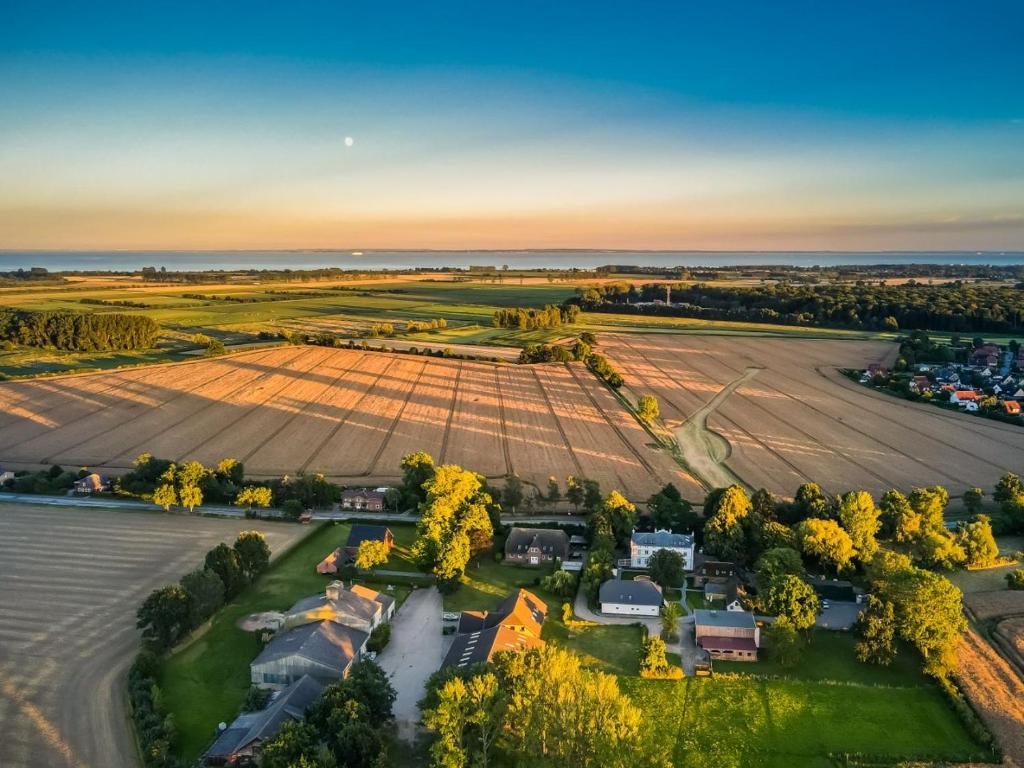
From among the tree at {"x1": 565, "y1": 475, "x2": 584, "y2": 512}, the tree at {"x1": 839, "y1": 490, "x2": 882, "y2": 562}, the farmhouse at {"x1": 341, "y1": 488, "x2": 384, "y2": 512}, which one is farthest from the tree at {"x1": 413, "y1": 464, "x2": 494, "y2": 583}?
the tree at {"x1": 839, "y1": 490, "x2": 882, "y2": 562}

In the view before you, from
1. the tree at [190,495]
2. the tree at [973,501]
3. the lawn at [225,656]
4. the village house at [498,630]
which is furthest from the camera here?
the tree at [190,495]

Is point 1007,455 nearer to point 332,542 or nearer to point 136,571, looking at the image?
point 332,542

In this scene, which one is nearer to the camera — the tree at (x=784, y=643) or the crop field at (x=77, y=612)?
the crop field at (x=77, y=612)

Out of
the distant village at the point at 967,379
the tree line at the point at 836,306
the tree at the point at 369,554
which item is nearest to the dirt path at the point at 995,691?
the tree at the point at 369,554

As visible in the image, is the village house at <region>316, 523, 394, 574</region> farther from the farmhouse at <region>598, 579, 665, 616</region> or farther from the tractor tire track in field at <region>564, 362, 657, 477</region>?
the tractor tire track in field at <region>564, 362, 657, 477</region>

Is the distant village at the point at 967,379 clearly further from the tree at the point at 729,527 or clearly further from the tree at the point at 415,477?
the tree at the point at 415,477

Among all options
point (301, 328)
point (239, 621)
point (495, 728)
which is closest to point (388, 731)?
point (495, 728)
